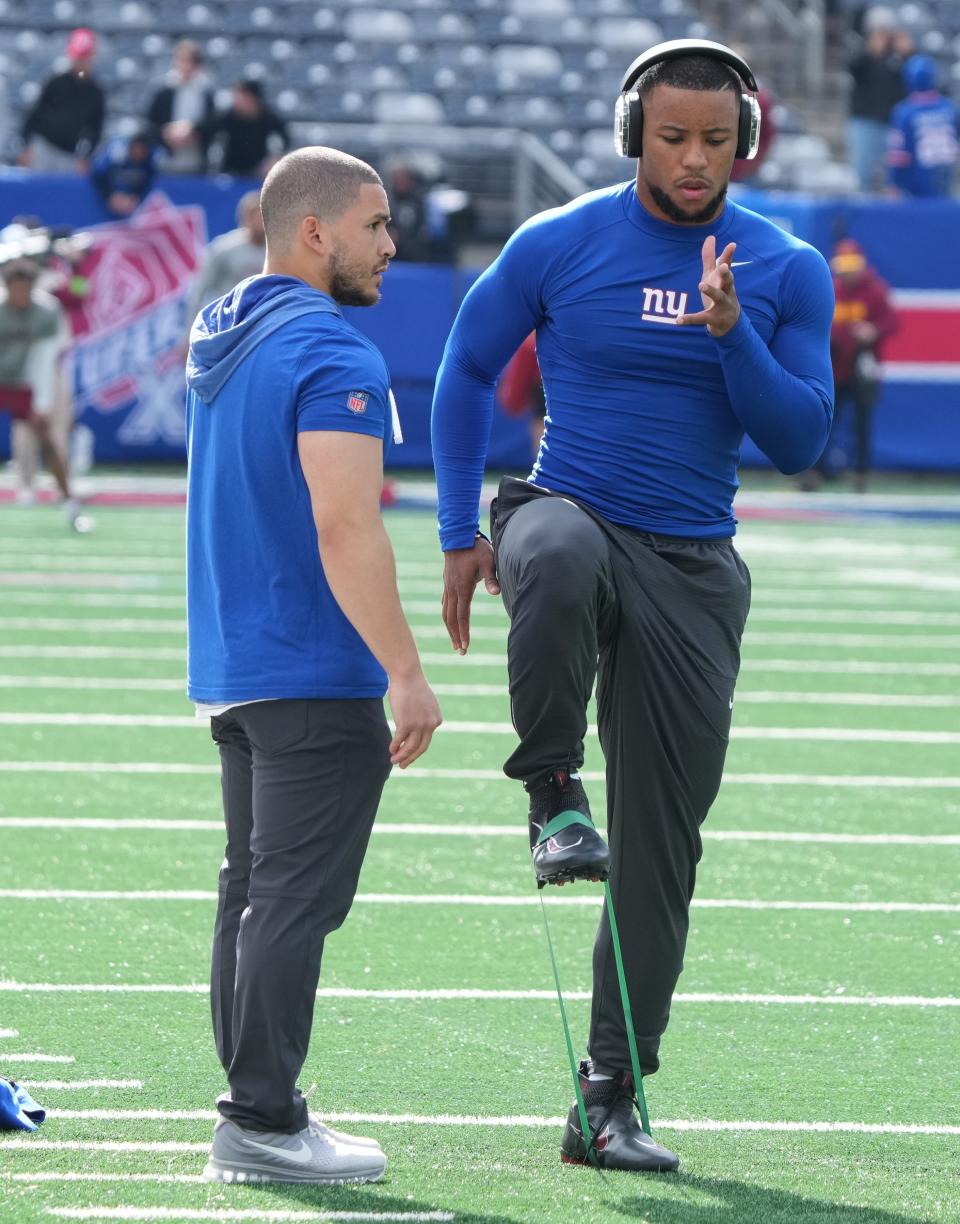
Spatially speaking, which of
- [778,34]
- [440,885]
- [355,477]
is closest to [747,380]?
[355,477]

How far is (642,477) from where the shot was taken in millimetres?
4133

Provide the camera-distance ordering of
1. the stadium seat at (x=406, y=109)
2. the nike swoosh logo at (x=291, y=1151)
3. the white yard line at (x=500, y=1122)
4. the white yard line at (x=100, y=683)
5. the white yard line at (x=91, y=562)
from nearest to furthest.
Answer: the nike swoosh logo at (x=291, y=1151) < the white yard line at (x=500, y=1122) < the white yard line at (x=100, y=683) < the white yard line at (x=91, y=562) < the stadium seat at (x=406, y=109)

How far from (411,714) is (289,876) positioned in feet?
1.21

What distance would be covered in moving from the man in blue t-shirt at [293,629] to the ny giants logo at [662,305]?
49 centimetres

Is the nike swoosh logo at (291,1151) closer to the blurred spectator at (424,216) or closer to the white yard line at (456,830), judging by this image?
the white yard line at (456,830)

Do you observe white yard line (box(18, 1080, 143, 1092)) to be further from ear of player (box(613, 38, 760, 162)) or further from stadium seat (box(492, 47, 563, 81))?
stadium seat (box(492, 47, 563, 81))

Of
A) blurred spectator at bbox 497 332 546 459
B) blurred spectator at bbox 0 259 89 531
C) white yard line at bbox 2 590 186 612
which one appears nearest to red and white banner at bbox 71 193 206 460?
blurred spectator at bbox 497 332 546 459

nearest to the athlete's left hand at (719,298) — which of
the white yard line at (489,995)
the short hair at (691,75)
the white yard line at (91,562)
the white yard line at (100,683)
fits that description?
the short hair at (691,75)

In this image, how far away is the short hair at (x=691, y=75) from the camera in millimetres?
4008

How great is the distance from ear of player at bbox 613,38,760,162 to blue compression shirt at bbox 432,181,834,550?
0.37 feet

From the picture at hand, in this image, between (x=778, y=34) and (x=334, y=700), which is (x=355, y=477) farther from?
(x=778, y=34)

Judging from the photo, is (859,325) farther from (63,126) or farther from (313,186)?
(313,186)

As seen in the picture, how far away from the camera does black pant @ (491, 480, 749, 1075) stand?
3.95 meters

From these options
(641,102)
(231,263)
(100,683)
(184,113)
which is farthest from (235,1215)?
(184,113)
